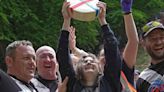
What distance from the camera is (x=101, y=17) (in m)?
4.15

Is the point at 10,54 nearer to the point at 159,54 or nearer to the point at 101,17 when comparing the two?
the point at 101,17

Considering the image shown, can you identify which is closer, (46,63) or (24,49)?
(24,49)

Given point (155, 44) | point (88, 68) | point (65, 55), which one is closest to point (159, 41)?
point (155, 44)

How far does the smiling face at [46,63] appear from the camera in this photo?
Result: 4820mm

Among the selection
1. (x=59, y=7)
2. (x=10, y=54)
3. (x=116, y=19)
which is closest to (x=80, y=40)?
(x=59, y=7)

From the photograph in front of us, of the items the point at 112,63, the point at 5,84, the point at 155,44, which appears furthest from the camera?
the point at 155,44

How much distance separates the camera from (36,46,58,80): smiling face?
4820 mm

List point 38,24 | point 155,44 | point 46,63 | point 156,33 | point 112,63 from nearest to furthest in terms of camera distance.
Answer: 1. point 112,63
2. point 155,44
3. point 156,33
4. point 46,63
5. point 38,24

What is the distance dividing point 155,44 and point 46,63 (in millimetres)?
1326

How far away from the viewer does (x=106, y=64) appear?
13.3 ft

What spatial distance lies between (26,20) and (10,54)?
8.35 meters

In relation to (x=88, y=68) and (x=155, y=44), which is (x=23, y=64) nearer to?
(x=88, y=68)

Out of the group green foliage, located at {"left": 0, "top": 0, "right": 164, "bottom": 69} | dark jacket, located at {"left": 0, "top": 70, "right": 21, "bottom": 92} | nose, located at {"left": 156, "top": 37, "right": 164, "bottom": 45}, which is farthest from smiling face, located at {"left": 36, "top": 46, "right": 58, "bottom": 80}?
green foliage, located at {"left": 0, "top": 0, "right": 164, "bottom": 69}

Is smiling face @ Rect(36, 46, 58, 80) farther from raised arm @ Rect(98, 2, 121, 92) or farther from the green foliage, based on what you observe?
the green foliage
